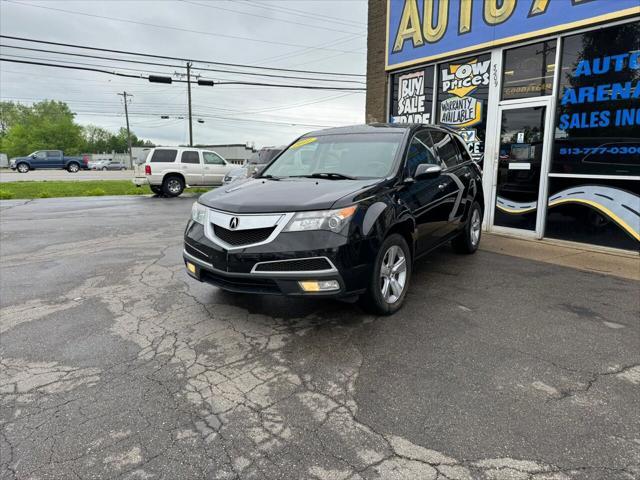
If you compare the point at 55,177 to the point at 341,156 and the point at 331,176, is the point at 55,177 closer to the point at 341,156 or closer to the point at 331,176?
the point at 341,156

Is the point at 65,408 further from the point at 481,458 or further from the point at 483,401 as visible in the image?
the point at 483,401

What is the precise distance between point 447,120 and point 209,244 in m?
6.68

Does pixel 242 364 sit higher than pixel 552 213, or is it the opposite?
pixel 552 213

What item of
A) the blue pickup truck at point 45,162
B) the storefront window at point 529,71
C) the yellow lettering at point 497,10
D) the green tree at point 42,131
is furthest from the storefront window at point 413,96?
the green tree at point 42,131

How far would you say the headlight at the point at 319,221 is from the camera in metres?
3.25

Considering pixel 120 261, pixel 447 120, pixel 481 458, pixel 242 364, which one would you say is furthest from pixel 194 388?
pixel 447 120

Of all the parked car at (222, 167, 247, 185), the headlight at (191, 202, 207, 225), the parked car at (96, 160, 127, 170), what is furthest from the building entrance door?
the parked car at (96, 160, 127, 170)

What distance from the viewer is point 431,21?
8.55 metres

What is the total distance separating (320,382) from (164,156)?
51.0ft

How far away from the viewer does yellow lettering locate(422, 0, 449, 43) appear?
8273mm

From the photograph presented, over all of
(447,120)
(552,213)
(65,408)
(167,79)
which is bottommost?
(65,408)

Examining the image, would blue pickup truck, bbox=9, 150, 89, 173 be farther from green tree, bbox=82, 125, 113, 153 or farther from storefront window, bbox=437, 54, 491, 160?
green tree, bbox=82, 125, 113, 153

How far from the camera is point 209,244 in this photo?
3574mm

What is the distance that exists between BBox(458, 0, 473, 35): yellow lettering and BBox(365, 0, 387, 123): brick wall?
212 cm
